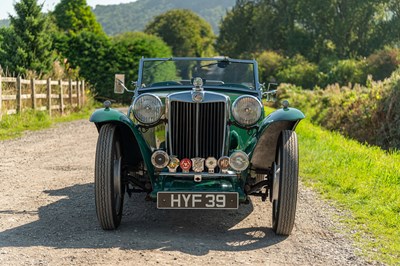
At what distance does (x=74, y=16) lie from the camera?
64.0 metres

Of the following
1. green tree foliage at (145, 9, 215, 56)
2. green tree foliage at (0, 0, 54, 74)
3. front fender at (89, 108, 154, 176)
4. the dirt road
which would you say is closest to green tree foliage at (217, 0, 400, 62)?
green tree foliage at (145, 9, 215, 56)

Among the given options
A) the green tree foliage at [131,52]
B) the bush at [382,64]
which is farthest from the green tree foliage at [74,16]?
the bush at [382,64]

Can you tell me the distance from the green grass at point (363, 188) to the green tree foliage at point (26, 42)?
48.8 ft

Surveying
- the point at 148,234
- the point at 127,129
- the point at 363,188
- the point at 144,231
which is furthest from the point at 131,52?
the point at 148,234

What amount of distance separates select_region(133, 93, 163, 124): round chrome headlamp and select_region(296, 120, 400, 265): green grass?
7.01 ft

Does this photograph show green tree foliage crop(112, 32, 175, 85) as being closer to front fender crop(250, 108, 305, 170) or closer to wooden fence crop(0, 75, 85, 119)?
wooden fence crop(0, 75, 85, 119)

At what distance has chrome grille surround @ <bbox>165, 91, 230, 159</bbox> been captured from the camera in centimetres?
555

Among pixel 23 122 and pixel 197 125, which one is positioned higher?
pixel 197 125

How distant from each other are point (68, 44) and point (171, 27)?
136 ft

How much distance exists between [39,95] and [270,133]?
15540mm

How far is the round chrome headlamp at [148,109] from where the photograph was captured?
5.62 meters

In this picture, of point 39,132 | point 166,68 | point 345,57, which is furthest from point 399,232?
point 345,57

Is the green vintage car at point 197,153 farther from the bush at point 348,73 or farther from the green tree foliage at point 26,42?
the bush at point 348,73

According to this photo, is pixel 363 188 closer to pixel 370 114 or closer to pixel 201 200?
pixel 201 200
